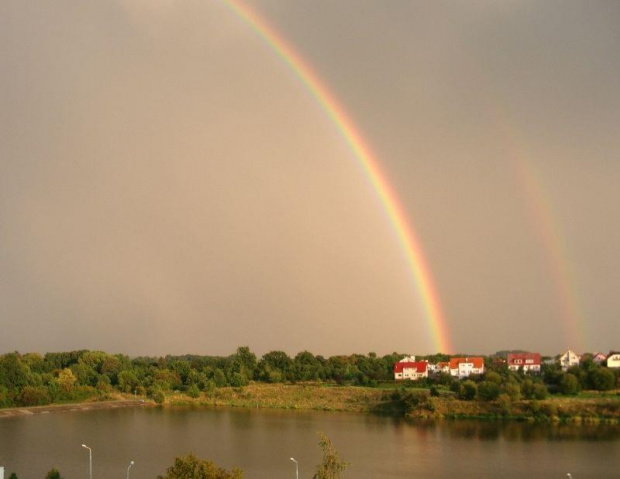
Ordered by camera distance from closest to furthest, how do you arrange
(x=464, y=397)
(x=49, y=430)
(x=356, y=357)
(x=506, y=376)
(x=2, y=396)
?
(x=49, y=430)
(x=464, y=397)
(x=506, y=376)
(x=2, y=396)
(x=356, y=357)

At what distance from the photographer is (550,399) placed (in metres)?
26.1

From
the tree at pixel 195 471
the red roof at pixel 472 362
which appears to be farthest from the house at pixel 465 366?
the tree at pixel 195 471

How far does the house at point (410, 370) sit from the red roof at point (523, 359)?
18.6ft

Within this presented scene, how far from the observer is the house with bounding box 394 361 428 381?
38500 mm

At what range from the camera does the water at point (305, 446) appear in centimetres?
1650

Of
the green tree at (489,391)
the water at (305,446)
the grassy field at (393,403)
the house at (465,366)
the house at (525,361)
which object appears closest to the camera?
the water at (305,446)

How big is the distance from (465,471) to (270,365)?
26.3m

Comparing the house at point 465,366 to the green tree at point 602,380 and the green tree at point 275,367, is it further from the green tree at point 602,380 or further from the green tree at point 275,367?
the green tree at point 602,380

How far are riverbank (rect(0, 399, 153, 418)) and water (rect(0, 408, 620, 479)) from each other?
1.79 metres

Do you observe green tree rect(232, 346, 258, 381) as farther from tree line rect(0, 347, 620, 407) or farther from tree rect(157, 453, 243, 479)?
tree rect(157, 453, 243, 479)

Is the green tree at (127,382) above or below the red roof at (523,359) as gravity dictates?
below

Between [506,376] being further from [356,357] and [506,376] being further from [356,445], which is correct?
[356,357]

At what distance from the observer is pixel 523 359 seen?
4181cm

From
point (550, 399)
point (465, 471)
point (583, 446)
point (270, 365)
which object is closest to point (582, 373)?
point (550, 399)
